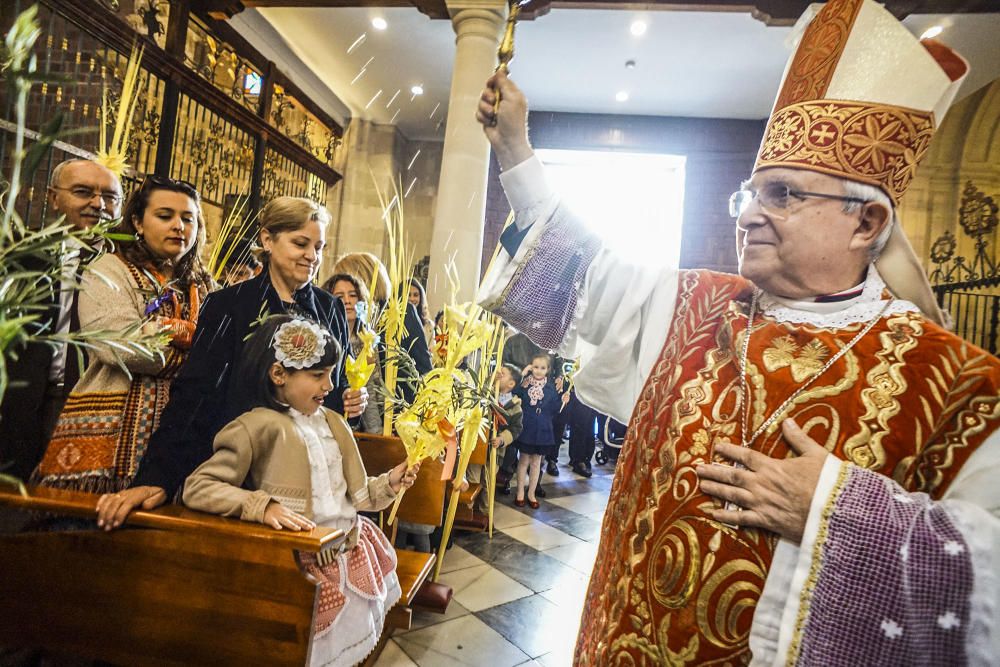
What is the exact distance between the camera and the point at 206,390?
Answer: 1.68 metres

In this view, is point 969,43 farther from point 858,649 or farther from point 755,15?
point 858,649

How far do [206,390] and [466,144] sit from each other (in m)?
4.00

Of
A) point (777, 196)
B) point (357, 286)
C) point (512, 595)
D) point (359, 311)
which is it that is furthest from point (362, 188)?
point (777, 196)

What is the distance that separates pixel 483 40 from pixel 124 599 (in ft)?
16.8

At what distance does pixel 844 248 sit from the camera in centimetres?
102

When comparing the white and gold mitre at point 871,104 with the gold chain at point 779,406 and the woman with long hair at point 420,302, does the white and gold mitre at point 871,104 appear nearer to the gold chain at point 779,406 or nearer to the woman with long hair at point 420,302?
the gold chain at point 779,406

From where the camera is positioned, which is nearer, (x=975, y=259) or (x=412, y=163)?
(x=975, y=259)

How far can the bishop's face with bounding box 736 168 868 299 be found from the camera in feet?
3.34

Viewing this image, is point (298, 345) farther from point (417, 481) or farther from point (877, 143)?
point (877, 143)

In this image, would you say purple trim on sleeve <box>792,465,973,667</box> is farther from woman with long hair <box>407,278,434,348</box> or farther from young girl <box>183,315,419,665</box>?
woman with long hair <box>407,278,434,348</box>

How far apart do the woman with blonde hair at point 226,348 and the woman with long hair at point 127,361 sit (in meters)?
0.15

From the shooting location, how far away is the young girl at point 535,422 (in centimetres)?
464

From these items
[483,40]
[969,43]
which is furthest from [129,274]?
[969,43]

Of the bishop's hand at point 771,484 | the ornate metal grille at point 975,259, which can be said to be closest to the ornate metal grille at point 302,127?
the bishop's hand at point 771,484
